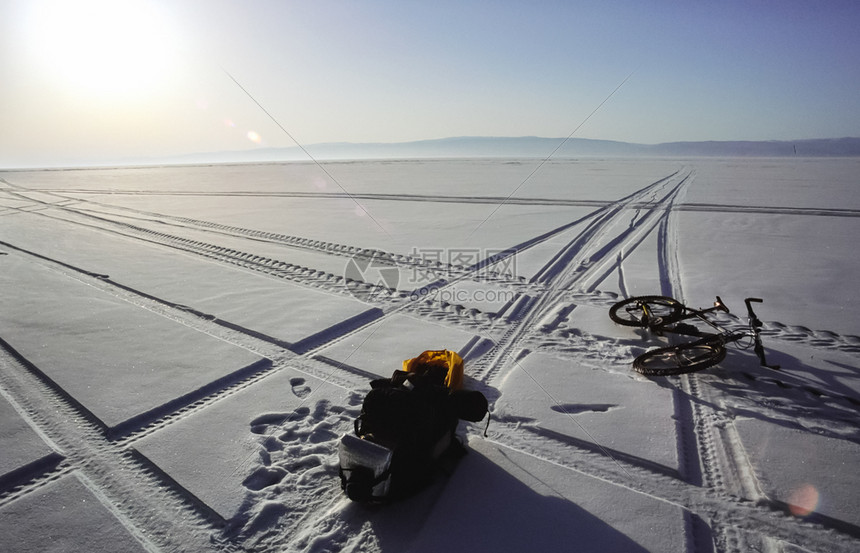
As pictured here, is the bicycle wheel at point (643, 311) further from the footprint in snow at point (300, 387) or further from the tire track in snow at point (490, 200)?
the tire track in snow at point (490, 200)

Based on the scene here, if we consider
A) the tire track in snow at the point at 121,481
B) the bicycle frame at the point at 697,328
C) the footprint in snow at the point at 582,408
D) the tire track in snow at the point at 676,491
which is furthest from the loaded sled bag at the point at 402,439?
the bicycle frame at the point at 697,328

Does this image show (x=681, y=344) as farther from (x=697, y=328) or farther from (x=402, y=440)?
(x=402, y=440)

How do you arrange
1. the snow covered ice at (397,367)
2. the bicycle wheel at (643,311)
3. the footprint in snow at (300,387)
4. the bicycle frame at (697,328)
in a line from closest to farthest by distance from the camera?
the snow covered ice at (397,367) < the footprint in snow at (300,387) < the bicycle frame at (697,328) < the bicycle wheel at (643,311)

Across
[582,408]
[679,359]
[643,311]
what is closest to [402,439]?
[582,408]

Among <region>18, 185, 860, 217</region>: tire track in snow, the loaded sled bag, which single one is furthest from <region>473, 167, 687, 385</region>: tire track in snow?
<region>18, 185, 860, 217</region>: tire track in snow

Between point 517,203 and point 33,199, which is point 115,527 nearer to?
point 517,203
